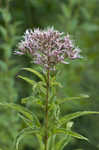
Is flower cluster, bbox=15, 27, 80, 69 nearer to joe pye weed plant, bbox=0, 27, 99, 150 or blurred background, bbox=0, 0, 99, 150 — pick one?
joe pye weed plant, bbox=0, 27, 99, 150

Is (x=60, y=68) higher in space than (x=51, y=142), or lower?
higher

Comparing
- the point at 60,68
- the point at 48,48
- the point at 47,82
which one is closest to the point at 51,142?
the point at 47,82

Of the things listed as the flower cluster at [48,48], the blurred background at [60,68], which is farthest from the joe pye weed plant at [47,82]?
the blurred background at [60,68]

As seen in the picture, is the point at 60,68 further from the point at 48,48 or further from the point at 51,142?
the point at 48,48

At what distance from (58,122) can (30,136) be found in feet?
6.32

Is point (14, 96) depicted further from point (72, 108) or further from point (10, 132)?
point (72, 108)

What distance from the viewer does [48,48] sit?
6.98 ft

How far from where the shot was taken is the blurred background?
139 inches

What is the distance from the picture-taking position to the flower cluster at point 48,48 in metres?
2.10

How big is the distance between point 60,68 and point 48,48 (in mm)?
1765

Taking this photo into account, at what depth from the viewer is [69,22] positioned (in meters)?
4.35

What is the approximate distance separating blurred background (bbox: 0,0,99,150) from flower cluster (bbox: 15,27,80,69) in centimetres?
60

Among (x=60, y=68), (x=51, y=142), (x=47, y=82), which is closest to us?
(x=47, y=82)

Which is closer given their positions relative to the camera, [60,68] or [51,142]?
[51,142]
